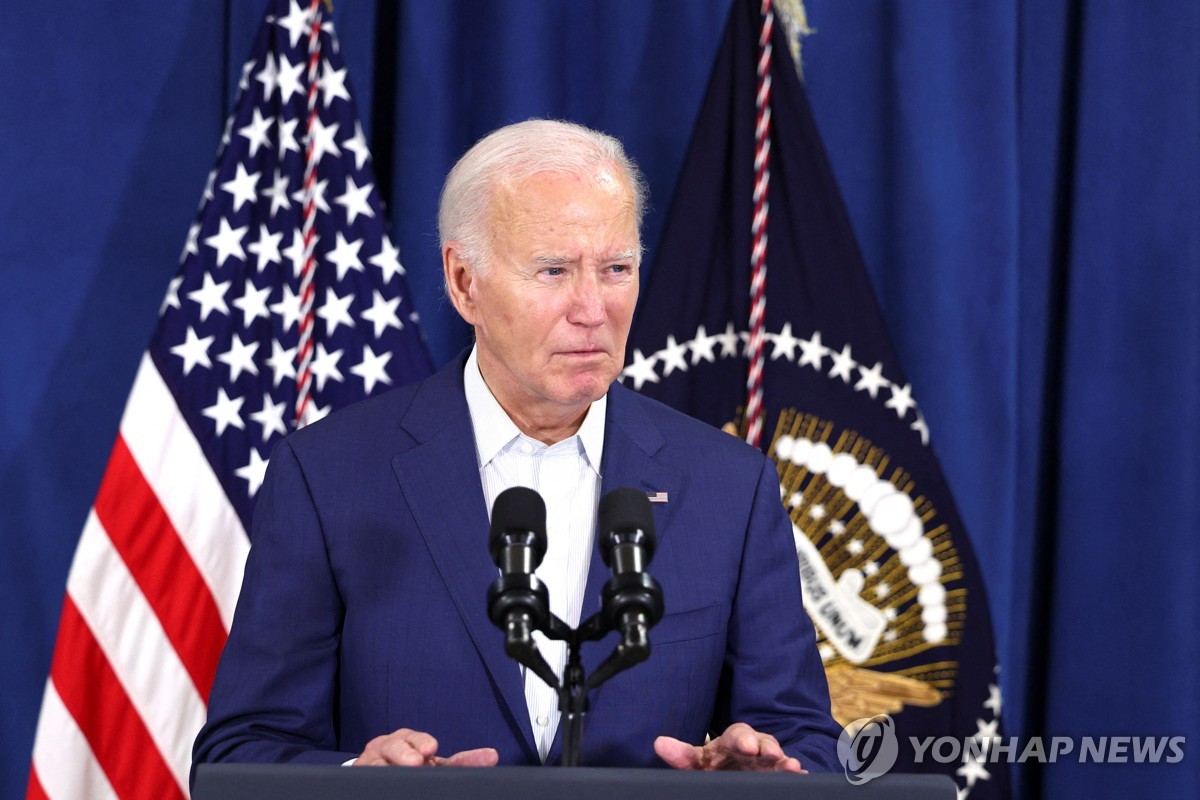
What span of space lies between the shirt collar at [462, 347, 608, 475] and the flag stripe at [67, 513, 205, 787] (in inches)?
44.8

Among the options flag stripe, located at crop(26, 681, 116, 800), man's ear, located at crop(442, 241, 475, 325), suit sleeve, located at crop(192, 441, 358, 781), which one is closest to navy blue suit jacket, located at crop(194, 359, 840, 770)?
suit sleeve, located at crop(192, 441, 358, 781)

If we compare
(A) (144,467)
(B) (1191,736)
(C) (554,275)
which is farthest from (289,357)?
(B) (1191,736)

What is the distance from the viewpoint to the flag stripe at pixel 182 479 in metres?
2.79

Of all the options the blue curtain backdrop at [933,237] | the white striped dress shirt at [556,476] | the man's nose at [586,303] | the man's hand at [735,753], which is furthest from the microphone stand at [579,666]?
the blue curtain backdrop at [933,237]

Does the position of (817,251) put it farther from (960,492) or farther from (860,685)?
(860,685)

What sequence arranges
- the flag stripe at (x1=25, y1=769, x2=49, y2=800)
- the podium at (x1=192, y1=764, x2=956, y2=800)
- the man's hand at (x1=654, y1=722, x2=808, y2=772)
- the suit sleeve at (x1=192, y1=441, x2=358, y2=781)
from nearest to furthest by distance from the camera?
1. the podium at (x1=192, y1=764, x2=956, y2=800)
2. the man's hand at (x1=654, y1=722, x2=808, y2=772)
3. the suit sleeve at (x1=192, y1=441, x2=358, y2=781)
4. the flag stripe at (x1=25, y1=769, x2=49, y2=800)

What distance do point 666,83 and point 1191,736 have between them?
6.65 ft

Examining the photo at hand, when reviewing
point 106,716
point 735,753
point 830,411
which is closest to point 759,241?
point 830,411

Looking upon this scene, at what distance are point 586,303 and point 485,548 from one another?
15.2 inches

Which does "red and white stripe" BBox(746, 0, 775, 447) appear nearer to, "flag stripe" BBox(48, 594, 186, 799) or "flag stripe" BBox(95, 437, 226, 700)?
"flag stripe" BBox(95, 437, 226, 700)

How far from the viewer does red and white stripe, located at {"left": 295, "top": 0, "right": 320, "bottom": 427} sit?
286 centimetres

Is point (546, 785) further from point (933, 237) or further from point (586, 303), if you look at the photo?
point (933, 237)

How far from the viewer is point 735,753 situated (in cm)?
156

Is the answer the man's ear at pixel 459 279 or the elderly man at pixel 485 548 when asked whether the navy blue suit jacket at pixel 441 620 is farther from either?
the man's ear at pixel 459 279
